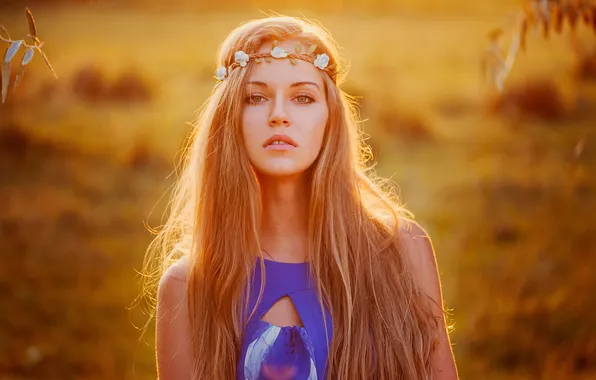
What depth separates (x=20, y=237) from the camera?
5.96m

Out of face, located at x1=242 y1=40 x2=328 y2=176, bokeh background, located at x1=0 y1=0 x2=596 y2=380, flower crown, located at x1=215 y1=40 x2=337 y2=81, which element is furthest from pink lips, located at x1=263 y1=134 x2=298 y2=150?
bokeh background, located at x1=0 y1=0 x2=596 y2=380

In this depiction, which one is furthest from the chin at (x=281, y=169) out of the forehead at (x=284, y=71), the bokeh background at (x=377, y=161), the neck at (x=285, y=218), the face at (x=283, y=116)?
the bokeh background at (x=377, y=161)

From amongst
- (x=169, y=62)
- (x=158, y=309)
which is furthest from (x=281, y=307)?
(x=169, y=62)

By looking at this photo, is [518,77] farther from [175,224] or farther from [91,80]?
[175,224]

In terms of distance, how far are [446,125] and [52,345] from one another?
4.09m

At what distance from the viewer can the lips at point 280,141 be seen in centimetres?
232

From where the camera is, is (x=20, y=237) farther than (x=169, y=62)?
No

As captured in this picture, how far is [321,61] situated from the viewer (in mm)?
2445

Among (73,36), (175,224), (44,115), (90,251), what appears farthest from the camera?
(73,36)

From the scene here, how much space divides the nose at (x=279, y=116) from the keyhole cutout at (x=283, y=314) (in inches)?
21.8

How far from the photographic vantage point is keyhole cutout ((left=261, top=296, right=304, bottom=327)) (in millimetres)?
2369

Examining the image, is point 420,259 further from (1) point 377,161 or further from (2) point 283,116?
(1) point 377,161

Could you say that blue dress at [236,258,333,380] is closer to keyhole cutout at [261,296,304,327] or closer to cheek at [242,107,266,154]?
keyhole cutout at [261,296,304,327]

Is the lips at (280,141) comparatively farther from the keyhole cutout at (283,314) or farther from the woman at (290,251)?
the keyhole cutout at (283,314)
